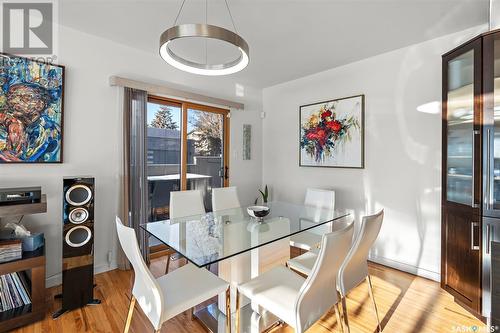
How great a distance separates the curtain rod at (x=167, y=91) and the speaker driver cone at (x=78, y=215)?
1.41 meters

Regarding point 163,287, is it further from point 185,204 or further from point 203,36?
point 203,36

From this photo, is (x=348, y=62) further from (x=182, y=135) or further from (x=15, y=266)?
(x=15, y=266)

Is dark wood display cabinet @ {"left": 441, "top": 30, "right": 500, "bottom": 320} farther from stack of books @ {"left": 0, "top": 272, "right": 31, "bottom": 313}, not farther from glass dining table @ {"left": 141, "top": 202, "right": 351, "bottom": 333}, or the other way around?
stack of books @ {"left": 0, "top": 272, "right": 31, "bottom": 313}

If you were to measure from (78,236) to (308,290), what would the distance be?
2.00 metres

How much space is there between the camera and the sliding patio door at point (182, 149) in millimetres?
3178

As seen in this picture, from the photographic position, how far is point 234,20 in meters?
2.28

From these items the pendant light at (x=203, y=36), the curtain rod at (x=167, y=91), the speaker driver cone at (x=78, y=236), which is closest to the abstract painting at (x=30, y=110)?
the curtain rod at (x=167, y=91)

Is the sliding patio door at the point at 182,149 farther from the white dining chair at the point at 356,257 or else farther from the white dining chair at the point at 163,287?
the white dining chair at the point at 356,257

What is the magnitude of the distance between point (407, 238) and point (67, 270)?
3.51 metres

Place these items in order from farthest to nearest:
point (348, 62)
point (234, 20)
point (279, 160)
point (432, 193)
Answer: point (279, 160)
point (348, 62)
point (432, 193)
point (234, 20)

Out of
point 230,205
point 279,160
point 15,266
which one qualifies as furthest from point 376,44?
point 15,266

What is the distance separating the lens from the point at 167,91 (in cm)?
305

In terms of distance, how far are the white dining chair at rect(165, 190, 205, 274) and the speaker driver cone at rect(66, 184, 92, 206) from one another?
74 cm

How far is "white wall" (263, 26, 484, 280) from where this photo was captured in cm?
262
